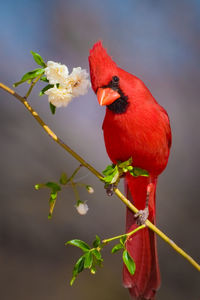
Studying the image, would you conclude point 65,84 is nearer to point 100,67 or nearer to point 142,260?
point 100,67

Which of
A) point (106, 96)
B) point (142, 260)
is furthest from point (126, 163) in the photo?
point (142, 260)

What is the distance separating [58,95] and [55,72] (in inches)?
1.5

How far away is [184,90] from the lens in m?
1.25

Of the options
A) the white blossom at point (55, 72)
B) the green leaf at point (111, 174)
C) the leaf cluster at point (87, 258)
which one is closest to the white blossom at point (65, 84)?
the white blossom at point (55, 72)

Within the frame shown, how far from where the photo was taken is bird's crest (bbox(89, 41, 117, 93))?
0.69 meters

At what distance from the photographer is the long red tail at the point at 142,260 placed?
85 cm

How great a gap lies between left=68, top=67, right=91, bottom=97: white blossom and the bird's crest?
1 cm

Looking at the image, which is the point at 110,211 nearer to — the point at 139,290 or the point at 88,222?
the point at 88,222

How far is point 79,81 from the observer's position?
700 mm

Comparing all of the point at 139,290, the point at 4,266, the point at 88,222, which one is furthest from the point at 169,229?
the point at 4,266

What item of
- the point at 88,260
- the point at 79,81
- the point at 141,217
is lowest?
the point at 88,260

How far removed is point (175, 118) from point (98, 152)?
25cm

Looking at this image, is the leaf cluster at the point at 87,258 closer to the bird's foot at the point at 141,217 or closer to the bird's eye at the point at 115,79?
the bird's foot at the point at 141,217

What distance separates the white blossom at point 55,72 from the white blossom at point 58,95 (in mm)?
15
